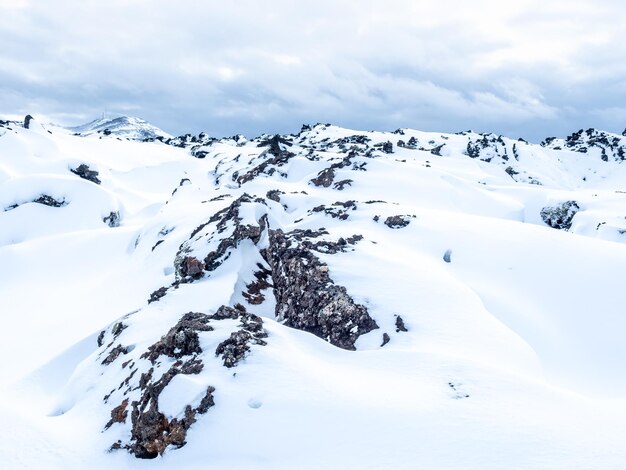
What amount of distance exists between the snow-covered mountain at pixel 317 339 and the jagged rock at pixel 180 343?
0.21 feet

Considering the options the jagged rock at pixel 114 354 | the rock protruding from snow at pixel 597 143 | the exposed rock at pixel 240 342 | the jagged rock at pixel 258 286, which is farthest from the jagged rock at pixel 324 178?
the rock protruding from snow at pixel 597 143

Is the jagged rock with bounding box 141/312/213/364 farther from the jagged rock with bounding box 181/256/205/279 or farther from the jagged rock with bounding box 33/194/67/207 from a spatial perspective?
the jagged rock with bounding box 33/194/67/207

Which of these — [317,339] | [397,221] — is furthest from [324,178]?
[317,339]

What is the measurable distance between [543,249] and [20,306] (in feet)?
119

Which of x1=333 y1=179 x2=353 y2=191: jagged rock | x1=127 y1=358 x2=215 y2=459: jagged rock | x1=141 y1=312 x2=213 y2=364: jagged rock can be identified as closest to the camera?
x1=127 y1=358 x2=215 y2=459: jagged rock

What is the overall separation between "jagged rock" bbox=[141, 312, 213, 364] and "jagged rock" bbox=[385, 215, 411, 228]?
18327 millimetres

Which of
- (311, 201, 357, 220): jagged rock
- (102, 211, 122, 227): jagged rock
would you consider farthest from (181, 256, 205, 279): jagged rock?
(102, 211, 122, 227): jagged rock

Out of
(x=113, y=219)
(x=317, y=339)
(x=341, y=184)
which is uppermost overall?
(x=341, y=184)

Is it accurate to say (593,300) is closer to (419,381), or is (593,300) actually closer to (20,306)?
(419,381)

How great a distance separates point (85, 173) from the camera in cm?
6438

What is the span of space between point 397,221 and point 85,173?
5408 cm

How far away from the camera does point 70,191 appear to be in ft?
172

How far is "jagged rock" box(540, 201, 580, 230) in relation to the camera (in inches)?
1799

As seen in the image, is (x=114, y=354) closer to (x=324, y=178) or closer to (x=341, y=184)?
(x=341, y=184)
